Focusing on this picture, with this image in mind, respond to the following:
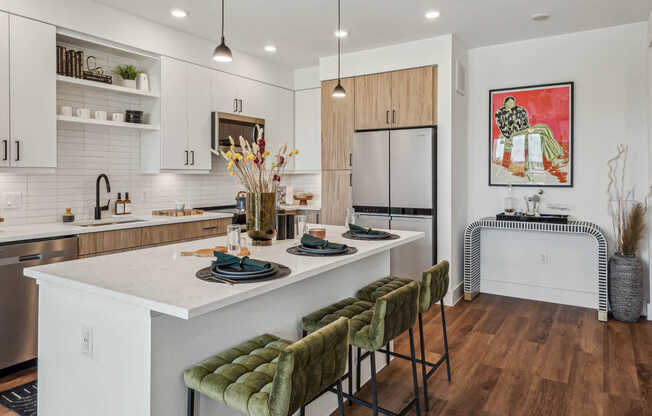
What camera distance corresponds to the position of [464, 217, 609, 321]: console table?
12.8 feet

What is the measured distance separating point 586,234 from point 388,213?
194cm

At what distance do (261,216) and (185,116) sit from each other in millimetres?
2394

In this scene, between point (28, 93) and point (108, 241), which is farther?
point (108, 241)

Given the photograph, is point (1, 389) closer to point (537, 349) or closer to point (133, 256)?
point (133, 256)

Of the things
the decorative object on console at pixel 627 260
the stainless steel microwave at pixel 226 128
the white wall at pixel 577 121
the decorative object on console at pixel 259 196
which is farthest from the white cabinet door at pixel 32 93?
the decorative object on console at pixel 627 260

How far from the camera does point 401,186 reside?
4508 mm

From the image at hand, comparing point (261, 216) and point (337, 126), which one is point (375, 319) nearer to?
point (261, 216)

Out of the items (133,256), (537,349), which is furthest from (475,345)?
(133,256)

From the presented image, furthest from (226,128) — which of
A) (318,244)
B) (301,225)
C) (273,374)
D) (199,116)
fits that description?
(273,374)

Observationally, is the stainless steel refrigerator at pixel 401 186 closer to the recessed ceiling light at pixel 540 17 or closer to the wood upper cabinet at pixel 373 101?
the wood upper cabinet at pixel 373 101

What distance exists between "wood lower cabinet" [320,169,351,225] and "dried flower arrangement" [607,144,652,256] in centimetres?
265

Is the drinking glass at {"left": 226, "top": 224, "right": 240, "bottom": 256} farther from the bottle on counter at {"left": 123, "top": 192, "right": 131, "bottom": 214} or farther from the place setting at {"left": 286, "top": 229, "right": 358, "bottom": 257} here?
the bottle on counter at {"left": 123, "top": 192, "right": 131, "bottom": 214}

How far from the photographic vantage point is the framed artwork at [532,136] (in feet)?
14.5

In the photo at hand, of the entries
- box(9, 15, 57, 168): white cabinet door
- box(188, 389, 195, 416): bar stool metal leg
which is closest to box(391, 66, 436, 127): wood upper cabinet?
box(9, 15, 57, 168): white cabinet door
